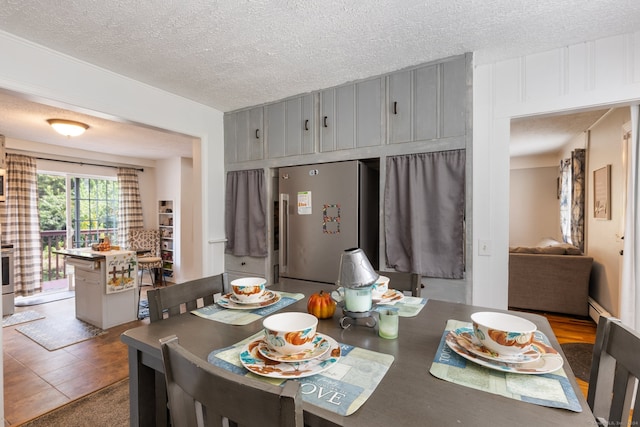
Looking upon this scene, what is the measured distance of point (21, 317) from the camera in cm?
384

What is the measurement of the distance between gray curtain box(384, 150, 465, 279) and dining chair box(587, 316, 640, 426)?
1.10m

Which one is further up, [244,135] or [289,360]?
[244,135]

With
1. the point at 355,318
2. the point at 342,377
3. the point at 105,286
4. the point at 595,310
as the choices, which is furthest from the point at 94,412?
the point at 595,310

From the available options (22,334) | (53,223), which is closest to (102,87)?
(22,334)

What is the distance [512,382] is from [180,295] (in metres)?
1.28

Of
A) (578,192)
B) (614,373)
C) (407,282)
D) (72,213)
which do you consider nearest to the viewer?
(614,373)

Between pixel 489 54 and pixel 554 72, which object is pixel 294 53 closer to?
pixel 489 54

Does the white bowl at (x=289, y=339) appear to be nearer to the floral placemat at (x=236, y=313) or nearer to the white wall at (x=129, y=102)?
the floral placemat at (x=236, y=313)

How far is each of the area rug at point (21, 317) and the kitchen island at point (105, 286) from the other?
55 cm

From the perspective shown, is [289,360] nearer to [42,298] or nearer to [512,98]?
[512,98]

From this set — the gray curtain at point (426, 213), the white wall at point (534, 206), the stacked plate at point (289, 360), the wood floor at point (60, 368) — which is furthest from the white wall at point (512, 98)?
the white wall at point (534, 206)

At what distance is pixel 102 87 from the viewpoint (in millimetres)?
Result: 2230

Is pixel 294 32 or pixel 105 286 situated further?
pixel 105 286

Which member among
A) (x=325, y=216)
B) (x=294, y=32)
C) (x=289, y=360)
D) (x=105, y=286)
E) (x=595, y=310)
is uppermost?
(x=294, y=32)
